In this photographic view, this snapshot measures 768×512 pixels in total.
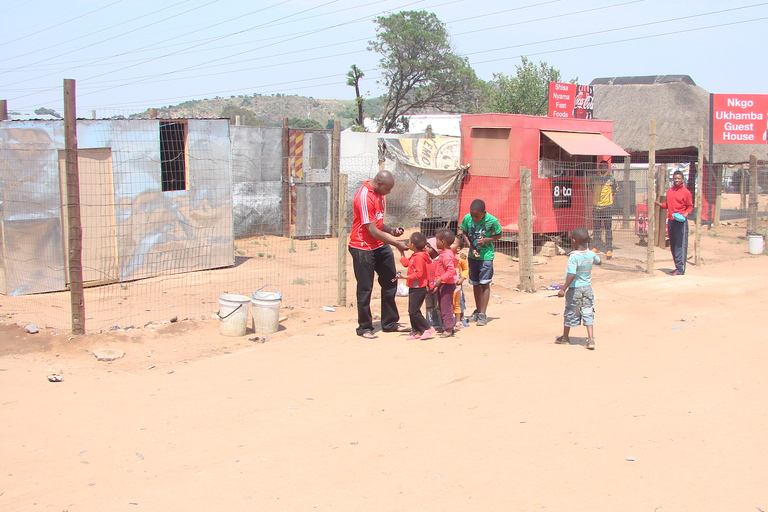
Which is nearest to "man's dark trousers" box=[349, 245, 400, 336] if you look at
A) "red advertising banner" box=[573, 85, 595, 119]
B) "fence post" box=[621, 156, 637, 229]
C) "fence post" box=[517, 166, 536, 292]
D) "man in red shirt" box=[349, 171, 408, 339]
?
"man in red shirt" box=[349, 171, 408, 339]

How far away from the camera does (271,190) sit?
16578 mm

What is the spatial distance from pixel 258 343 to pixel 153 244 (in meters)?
5.14

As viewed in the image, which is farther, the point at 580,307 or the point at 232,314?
the point at 232,314

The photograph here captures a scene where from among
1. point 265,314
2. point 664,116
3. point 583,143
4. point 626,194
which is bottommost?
point 265,314

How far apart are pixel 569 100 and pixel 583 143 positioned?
3631 millimetres

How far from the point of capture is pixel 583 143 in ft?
46.7

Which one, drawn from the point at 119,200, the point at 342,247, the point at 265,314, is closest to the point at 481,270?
the point at 342,247

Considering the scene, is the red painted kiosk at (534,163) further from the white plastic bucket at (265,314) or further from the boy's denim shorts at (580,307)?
the white plastic bucket at (265,314)

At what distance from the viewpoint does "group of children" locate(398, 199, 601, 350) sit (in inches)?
274

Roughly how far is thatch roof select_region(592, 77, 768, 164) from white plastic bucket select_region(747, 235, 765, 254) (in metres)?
7.31

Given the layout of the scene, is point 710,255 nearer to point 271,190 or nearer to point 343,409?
point 271,190

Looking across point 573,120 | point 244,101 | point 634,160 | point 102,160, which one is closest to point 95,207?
point 102,160

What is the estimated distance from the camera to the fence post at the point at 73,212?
7164mm

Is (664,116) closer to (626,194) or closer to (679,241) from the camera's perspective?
(626,194)
